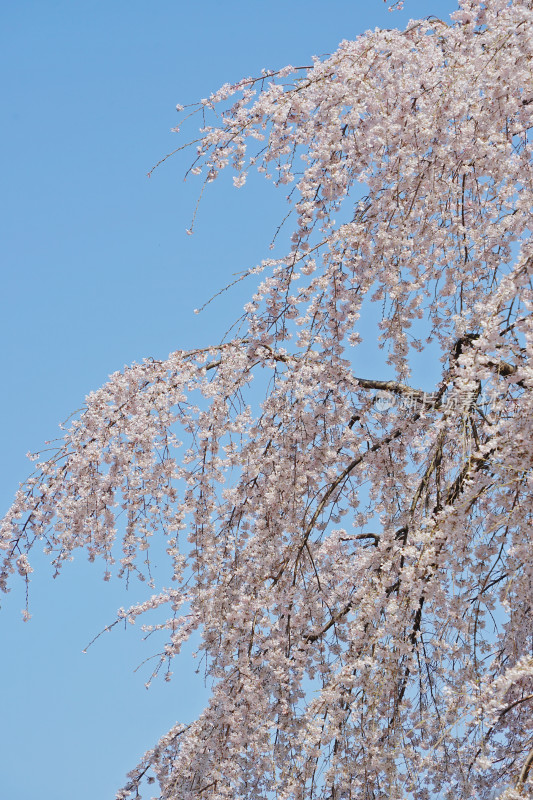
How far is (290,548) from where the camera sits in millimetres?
4160

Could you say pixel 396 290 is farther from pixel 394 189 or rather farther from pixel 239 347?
pixel 239 347

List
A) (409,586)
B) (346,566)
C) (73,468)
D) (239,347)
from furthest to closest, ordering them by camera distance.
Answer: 1. (73,468)
2. (239,347)
3. (346,566)
4. (409,586)

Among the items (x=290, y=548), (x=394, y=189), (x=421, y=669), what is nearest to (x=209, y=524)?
(x=290, y=548)

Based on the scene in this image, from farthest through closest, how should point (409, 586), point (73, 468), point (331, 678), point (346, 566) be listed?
point (73, 468)
point (346, 566)
point (331, 678)
point (409, 586)

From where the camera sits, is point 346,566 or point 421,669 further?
point 346,566

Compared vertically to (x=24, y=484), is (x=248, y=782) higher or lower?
lower

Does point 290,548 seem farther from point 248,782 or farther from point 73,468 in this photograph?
Result: point 73,468

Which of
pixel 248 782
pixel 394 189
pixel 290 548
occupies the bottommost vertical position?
pixel 248 782

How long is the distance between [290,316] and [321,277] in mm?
253

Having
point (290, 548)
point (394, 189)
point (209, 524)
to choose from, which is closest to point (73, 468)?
point (209, 524)

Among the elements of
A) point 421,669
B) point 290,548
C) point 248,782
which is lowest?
point 248,782

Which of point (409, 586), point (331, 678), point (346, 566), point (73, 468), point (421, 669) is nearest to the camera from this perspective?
point (409, 586)

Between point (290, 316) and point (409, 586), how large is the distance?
1.50m

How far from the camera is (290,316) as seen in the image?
4137 millimetres
